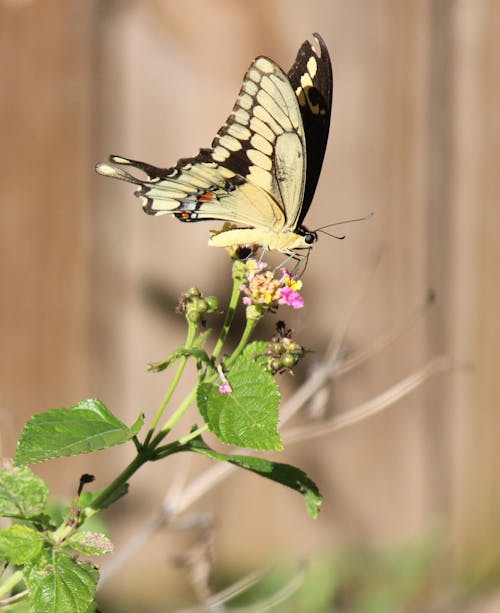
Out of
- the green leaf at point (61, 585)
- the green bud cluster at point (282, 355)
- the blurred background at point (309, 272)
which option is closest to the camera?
the green leaf at point (61, 585)

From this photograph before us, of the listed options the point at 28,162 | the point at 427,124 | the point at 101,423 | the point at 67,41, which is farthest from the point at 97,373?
the point at 101,423

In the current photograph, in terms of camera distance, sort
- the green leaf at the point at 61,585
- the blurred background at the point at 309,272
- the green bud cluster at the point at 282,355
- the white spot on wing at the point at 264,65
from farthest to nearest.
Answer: the blurred background at the point at 309,272
the white spot on wing at the point at 264,65
the green bud cluster at the point at 282,355
the green leaf at the point at 61,585

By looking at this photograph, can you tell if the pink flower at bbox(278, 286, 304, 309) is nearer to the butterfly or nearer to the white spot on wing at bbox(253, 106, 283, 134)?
the butterfly

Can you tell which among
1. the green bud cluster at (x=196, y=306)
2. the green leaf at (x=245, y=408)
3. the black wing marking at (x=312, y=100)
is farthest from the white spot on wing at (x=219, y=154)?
the green leaf at (x=245, y=408)

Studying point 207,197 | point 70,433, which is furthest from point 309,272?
point 70,433

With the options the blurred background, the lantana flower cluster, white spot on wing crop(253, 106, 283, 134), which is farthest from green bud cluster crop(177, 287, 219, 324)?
the blurred background

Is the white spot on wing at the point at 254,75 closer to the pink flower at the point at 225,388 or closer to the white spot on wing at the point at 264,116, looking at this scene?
the white spot on wing at the point at 264,116

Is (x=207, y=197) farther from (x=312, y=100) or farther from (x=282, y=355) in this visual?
(x=282, y=355)
